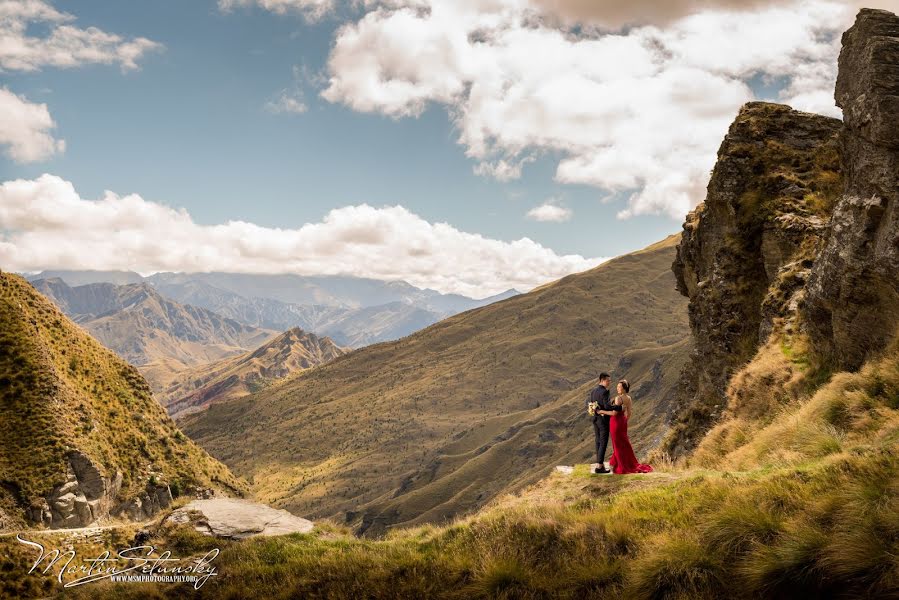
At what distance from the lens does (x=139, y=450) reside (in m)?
75.0

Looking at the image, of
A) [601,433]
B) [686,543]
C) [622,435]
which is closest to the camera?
[686,543]

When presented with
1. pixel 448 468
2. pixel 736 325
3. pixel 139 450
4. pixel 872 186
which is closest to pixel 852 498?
pixel 872 186

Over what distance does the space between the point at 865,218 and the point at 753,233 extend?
10286 mm

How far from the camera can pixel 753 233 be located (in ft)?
81.0

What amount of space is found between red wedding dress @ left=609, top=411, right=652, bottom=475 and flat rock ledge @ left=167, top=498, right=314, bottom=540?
10.2m

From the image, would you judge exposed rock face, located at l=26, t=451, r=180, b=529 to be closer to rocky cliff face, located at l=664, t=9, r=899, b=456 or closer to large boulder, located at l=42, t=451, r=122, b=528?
large boulder, located at l=42, t=451, r=122, b=528

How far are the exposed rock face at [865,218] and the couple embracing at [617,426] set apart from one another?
642 centimetres

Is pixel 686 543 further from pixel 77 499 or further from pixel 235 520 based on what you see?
pixel 77 499

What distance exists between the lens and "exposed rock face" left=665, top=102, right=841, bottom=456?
2214cm

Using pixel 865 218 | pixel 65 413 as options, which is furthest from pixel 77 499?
pixel 865 218

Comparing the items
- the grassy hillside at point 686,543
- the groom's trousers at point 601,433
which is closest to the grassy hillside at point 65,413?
the grassy hillside at point 686,543

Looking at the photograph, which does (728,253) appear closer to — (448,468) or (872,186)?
(872,186)

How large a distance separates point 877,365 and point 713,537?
8.88 metres
